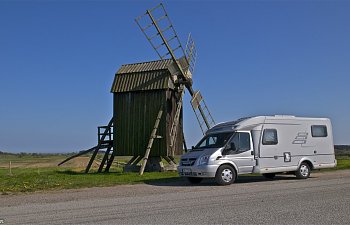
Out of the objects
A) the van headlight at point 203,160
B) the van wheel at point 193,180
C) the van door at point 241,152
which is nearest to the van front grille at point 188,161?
the van headlight at point 203,160

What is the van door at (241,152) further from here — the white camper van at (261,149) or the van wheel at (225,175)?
the van wheel at (225,175)

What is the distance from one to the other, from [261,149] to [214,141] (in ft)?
6.59

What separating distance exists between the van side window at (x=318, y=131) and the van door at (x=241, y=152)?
3755mm

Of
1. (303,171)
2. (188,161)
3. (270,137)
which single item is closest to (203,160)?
(188,161)

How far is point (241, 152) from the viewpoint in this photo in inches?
676

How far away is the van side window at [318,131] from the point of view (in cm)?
1945

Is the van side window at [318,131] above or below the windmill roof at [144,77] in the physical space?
below

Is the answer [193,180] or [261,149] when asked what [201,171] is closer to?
[193,180]

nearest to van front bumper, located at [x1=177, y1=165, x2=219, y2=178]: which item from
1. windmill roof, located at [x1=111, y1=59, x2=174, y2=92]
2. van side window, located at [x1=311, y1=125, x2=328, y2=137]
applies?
van side window, located at [x1=311, y1=125, x2=328, y2=137]

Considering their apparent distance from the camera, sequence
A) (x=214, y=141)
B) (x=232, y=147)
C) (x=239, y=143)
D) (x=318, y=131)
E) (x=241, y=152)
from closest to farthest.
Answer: (x=232, y=147), (x=241, y=152), (x=239, y=143), (x=214, y=141), (x=318, y=131)

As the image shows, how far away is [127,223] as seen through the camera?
28.1 ft

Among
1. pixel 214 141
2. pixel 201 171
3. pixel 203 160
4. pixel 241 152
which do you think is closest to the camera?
pixel 201 171

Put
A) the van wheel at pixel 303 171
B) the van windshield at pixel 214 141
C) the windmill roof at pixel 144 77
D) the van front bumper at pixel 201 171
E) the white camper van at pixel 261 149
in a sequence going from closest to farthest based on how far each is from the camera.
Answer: the van front bumper at pixel 201 171, the white camper van at pixel 261 149, the van windshield at pixel 214 141, the van wheel at pixel 303 171, the windmill roof at pixel 144 77

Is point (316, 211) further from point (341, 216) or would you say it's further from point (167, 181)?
point (167, 181)
